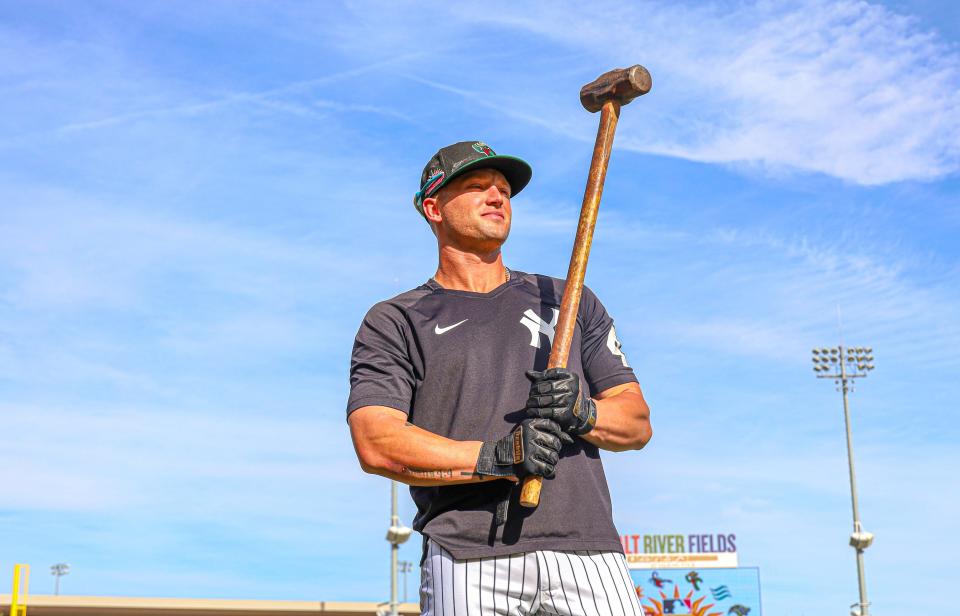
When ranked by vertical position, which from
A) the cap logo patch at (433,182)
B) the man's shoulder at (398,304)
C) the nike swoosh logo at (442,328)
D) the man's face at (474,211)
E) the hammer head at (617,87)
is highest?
the hammer head at (617,87)

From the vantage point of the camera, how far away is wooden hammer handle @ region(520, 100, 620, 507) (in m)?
3.87

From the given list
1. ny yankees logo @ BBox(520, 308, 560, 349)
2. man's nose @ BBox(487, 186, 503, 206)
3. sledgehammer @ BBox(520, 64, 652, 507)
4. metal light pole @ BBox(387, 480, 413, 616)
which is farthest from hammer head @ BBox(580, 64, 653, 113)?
Answer: metal light pole @ BBox(387, 480, 413, 616)

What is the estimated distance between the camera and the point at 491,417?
13.3 feet

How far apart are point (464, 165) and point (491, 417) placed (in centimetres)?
108

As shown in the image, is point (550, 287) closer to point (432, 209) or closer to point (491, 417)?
point (432, 209)

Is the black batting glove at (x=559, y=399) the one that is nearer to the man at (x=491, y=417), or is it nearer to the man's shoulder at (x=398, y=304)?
the man at (x=491, y=417)

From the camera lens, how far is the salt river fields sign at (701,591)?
51.6m

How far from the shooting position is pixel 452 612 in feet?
12.8

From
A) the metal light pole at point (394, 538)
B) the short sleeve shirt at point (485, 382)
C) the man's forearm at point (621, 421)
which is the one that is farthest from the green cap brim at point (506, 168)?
the metal light pole at point (394, 538)

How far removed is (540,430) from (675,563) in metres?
51.3

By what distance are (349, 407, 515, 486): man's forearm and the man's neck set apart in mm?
677

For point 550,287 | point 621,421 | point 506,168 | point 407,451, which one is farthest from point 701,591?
point 407,451

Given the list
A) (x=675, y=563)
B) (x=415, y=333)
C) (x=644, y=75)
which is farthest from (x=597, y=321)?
(x=675, y=563)

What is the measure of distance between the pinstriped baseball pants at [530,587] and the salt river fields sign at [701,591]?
162ft
